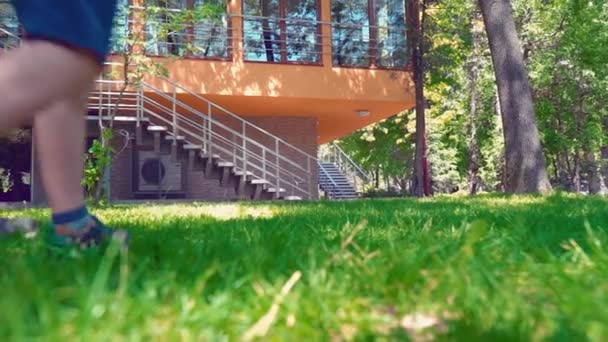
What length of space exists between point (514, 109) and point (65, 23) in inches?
363

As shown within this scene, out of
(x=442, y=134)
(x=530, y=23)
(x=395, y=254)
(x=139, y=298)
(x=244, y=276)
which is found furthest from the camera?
(x=442, y=134)

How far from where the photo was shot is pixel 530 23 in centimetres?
2434

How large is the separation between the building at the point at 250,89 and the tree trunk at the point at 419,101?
0.40m

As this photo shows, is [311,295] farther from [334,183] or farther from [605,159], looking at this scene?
[605,159]

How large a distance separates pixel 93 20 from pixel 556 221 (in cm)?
291

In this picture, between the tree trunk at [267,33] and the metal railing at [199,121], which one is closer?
the metal railing at [199,121]

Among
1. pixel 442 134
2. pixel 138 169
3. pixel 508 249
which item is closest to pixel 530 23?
pixel 442 134

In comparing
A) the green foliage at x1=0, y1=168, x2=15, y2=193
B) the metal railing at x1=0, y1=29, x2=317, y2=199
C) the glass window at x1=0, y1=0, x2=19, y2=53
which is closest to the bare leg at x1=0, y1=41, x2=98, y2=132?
the metal railing at x1=0, y1=29, x2=317, y2=199

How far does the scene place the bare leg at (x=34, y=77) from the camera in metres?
1.64

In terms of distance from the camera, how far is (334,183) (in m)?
22.4

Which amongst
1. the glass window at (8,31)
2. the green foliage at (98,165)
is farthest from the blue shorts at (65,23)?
the glass window at (8,31)

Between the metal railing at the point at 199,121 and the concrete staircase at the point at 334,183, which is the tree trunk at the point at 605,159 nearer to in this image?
the concrete staircase at the point at 334,183

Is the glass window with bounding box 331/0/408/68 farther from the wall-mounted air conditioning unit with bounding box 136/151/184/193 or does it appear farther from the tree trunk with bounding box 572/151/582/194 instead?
the tree trunk with bounding box 572/151/582/194

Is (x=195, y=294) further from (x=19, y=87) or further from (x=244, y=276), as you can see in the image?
(x=19, y=87)
